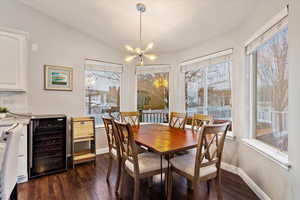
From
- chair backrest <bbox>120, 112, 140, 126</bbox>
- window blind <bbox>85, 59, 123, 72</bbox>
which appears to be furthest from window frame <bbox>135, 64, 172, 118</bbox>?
chair backrest <bbox>120, 112, 140, 126</bbox>

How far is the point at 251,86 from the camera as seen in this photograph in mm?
2420

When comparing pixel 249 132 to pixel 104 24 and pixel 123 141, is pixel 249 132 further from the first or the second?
pixel 104 24

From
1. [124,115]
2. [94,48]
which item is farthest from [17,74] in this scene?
[124,115]

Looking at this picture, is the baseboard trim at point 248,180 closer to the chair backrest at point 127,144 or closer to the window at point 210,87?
the window at point 210,87

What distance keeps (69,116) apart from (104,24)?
203 cm

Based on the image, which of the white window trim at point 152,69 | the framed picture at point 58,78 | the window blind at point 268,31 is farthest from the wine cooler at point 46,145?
the window blind at point 268,31

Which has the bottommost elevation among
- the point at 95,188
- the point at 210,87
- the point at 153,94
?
the point at 95,188

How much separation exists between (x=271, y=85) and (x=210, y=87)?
1.31 metres

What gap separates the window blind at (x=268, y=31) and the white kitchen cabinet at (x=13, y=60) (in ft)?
11.7

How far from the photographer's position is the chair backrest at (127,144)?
162 cm

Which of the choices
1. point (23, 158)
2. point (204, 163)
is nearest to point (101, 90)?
point (23, 158)

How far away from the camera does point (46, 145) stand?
2.60m

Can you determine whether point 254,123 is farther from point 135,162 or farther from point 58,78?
point 58,78

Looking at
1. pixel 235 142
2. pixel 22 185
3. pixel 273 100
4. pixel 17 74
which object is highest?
pixel 17 74
